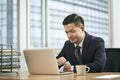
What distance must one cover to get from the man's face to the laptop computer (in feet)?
2.06

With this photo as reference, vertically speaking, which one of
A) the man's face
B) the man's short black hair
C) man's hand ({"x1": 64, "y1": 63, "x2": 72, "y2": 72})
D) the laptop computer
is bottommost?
man's hand ({"x1": 64, "y1": 63, "x2": 72, "y2": 72})

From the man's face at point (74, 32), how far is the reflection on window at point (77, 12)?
4.97 ft

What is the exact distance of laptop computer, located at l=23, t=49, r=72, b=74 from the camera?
2.02 m

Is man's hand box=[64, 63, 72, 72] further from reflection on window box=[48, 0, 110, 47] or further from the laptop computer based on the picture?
reflection on window box=[48, 0, 110, 47]

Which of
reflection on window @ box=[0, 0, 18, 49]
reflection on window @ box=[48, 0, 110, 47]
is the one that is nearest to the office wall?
reflection on window @ box=[48, 0, 110, 47]

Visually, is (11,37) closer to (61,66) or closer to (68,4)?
(68,4)

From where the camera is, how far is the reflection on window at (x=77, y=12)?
14.0 feet

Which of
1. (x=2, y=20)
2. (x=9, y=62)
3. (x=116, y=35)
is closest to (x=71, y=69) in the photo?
(x=9, y=62)

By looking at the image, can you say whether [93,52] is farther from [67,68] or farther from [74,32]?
[67,68]

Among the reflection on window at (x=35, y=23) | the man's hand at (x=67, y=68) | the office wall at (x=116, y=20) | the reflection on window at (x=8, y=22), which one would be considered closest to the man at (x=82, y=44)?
the man's hand at (x=67, y=68)

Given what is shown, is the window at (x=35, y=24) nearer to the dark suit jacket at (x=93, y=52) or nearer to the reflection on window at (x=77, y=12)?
the reflection on window at (x=77, y=12)

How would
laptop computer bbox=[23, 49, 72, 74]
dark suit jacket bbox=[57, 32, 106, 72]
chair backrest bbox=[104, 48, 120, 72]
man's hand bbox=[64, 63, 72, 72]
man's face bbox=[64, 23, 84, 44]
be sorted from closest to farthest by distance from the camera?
laptop computer bbox=[23, 49, 72, 74], man's hand bbox=[64, 63, 72, 72], dark suit jacket bbox=[57, 32, 106, 72], man's face bbox=[64, 23, 84, 44], chair backrest bbox=[104, 48, 120, 72]

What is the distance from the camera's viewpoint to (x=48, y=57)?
2027 millimetres

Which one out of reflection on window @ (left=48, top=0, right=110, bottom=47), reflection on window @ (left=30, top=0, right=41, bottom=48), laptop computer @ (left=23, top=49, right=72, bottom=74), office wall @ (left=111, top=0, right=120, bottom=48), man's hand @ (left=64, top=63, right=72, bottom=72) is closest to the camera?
laptop computer @ (left=23, top=49, right=72, bottom=74)
